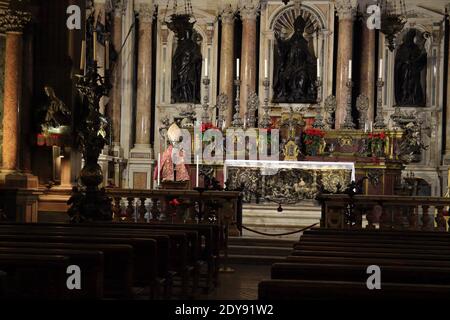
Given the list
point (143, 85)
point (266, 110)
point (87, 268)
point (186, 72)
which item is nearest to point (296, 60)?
point (266, 110)

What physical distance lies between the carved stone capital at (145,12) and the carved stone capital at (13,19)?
11.3 meters

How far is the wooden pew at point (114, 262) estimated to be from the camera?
594 cm

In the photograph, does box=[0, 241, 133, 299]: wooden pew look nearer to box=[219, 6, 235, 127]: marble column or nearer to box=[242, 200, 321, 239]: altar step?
box=[242, 200, 321, 239]: altar step

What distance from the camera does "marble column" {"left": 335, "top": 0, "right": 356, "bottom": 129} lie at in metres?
24.0

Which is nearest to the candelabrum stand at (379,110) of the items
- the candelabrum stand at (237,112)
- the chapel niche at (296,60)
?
the chapel niche at (296,60)

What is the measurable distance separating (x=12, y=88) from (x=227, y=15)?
1212cm

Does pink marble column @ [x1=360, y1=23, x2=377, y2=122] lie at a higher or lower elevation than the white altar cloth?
higher

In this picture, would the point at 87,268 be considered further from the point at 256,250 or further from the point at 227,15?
the point at 227,15

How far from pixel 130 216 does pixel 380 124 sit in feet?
33.1

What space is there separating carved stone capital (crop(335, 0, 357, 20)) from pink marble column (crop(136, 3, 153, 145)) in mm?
5542

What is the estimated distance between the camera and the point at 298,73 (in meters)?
24.4

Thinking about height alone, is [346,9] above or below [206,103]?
above

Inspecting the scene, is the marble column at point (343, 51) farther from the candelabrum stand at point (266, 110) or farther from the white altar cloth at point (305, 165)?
the white altar cloth at point (305, 165)

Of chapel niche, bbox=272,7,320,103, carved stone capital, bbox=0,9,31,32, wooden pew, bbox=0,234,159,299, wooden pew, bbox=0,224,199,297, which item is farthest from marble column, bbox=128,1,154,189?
wooden pew, bbox=0,234,159,299
